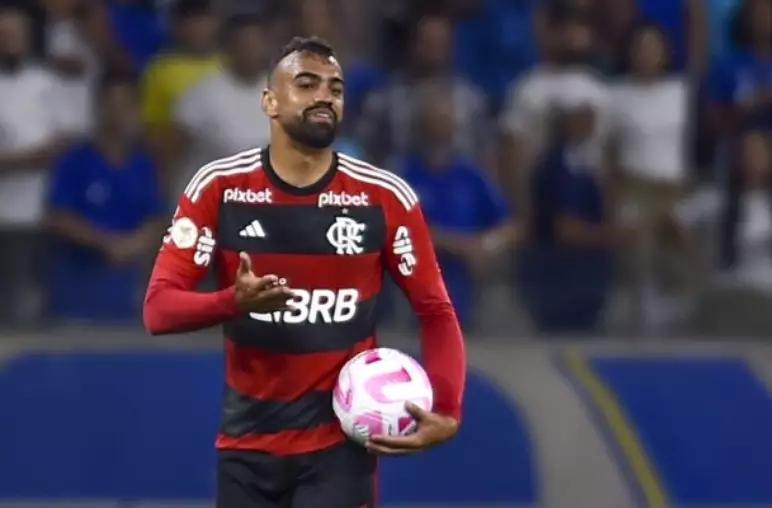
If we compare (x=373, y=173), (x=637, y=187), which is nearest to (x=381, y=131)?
(x=637, y=187)

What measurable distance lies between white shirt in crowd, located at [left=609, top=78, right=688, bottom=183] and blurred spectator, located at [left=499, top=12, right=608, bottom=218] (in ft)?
0.41

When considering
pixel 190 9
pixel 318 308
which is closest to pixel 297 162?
pixel 318 308

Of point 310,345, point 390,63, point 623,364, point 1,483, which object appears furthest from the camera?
point 390,63

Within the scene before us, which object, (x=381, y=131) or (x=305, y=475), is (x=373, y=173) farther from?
(x=381, y=131)

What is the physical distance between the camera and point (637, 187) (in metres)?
10.5

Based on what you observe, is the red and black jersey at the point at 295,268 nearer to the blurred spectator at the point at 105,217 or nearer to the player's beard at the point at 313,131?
the player's beard at the point at 313,131

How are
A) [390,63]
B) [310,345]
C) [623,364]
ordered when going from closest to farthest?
[310,345]
[623,364]
[390,63]

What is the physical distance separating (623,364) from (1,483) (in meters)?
3.32

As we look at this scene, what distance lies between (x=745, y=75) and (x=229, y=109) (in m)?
3.16

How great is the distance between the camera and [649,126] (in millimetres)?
10555

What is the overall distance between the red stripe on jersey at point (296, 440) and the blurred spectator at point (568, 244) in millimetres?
4276

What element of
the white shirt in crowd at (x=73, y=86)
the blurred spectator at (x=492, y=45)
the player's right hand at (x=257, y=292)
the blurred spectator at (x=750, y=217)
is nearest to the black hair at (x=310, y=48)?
the player's right hand at (x=257, y=292)

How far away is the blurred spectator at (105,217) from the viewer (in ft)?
31.8

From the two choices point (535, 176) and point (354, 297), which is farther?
point (535, 176)
